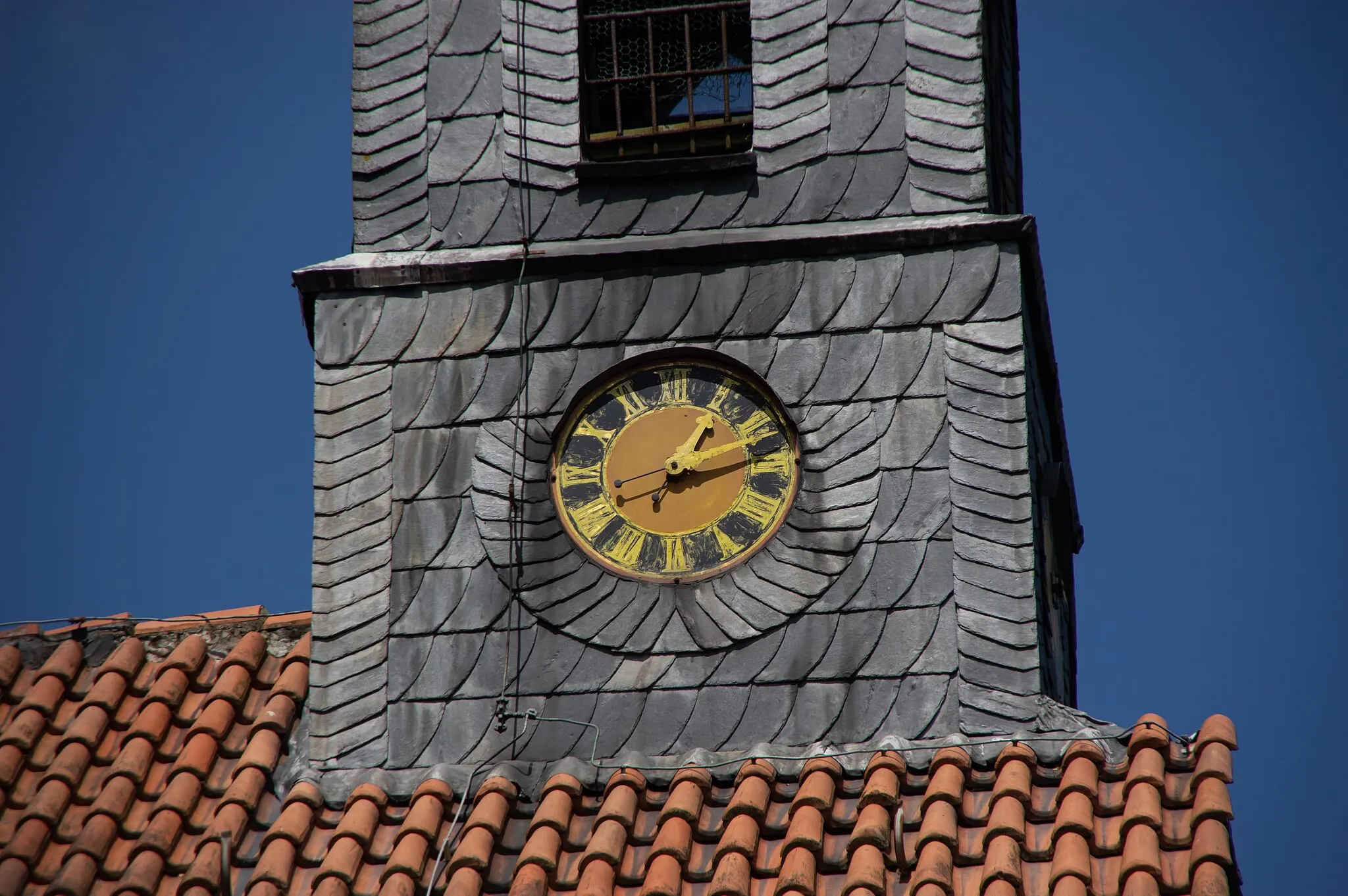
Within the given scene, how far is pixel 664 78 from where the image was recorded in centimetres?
1323

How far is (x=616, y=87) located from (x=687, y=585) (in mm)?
2872

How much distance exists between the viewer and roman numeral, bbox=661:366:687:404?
12.4 m

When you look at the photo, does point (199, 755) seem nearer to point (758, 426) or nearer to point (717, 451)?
point (717, 451)

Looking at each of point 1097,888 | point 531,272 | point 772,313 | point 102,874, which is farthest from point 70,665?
point 1097,888

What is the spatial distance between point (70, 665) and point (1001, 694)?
184 inches

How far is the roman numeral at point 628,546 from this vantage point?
12.2m

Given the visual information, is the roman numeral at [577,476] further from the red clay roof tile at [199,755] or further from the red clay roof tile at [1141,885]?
the red clay roof tile at [1141,885]

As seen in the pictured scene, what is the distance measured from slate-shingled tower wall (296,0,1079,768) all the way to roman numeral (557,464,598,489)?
0.14 metres

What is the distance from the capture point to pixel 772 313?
41.0ft

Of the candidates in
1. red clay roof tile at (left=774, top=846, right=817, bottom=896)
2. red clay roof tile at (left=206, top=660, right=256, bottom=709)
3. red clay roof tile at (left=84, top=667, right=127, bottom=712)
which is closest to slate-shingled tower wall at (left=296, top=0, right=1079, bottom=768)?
red clay roof tile at (left=206, top=660, right=256, bottom=709)

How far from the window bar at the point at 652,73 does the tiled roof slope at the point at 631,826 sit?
3.51 m

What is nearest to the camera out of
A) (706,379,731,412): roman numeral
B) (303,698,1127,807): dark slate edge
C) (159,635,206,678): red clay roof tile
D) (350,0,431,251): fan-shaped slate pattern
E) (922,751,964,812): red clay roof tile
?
(922,751,964,812): red clay roof tile

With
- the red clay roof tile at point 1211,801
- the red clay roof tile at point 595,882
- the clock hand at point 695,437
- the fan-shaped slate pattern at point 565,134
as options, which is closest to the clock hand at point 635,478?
the clock hand at point 695,437

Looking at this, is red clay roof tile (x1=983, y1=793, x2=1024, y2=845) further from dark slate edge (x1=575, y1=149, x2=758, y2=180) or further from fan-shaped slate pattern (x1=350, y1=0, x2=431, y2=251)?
fan-shaped slate pattern (x1=350, y1=0, x2=431, y2=251)
